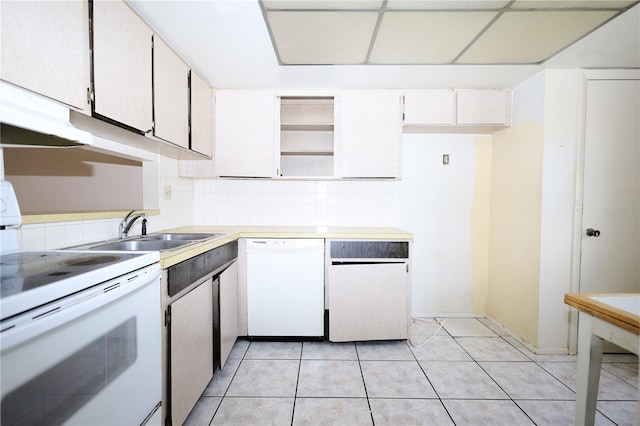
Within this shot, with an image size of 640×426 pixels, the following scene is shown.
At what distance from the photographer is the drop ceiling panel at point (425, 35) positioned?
1.49 meters


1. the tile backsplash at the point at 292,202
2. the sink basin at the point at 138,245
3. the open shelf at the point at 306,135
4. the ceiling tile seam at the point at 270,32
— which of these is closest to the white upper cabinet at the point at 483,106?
the tile backsplash at the point at 292,202

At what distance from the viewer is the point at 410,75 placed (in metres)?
2.19

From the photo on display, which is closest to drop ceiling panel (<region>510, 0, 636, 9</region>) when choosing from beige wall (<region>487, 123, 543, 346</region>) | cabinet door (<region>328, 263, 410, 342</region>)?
beige wall (<region>487, 123, 543, 346</region>)

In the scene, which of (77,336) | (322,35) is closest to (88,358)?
(77,336)

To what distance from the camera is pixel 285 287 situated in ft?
7.31

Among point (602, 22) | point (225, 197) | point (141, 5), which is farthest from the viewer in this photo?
point (225, 197)

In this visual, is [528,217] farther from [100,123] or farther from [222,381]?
[100,123]

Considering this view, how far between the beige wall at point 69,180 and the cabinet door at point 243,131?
2.40ft

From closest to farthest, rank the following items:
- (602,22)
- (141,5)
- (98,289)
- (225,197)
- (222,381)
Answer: (98,289), (141,5), (602,22), (222,381), (225,197)

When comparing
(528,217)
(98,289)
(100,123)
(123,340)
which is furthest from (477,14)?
(123,340)

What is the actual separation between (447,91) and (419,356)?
2.23 meters

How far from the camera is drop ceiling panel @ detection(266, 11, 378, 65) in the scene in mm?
1503

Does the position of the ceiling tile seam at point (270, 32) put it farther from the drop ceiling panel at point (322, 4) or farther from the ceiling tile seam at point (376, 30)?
the ceiling tile seam at point (376, 30)

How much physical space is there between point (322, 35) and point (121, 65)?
108 cm
